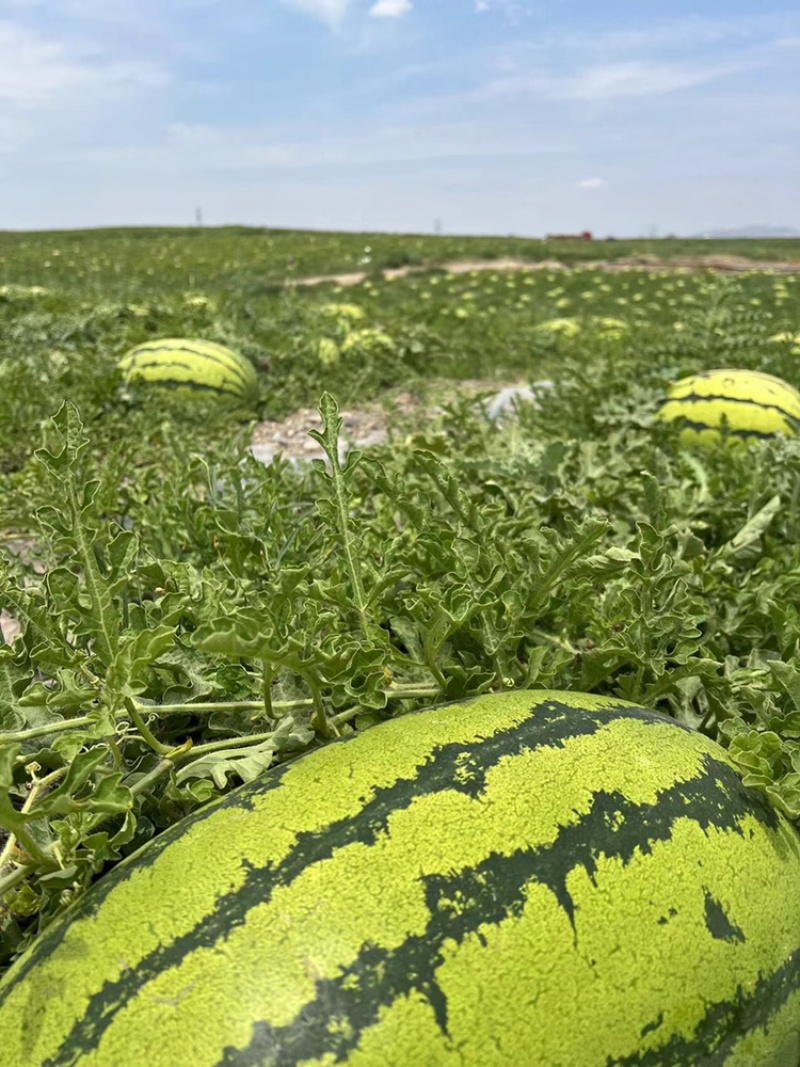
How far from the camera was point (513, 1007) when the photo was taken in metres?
1.08

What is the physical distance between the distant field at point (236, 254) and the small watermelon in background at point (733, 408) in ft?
26.6

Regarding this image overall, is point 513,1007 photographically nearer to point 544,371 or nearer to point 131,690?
point 131,690

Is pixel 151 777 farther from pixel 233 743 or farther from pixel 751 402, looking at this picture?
pixel 751 402

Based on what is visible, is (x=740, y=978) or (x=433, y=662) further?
(x=433, y=662)

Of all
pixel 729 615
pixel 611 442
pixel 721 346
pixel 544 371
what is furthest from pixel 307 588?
pixel 544 371

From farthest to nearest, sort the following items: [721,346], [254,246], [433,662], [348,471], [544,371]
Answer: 1. [254,246]
2. [544,371]
3. [721,346]
4. [348,471]
5. [433,662]

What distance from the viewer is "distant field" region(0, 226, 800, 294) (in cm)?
1745

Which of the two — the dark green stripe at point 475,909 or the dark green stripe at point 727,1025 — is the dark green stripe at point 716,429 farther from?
the dark green stripe at point 727,1025

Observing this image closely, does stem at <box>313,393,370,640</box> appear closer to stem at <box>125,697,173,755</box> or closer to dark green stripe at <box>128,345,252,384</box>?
stem at <box>125,697,173,755</box>

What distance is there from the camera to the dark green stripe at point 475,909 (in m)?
1.02

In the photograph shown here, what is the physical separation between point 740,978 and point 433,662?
2.16ft

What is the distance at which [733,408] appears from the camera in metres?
4.01

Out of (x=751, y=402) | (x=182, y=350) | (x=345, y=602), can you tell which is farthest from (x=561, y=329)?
(x=345, y=602)

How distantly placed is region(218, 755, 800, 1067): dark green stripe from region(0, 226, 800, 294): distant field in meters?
10.6
